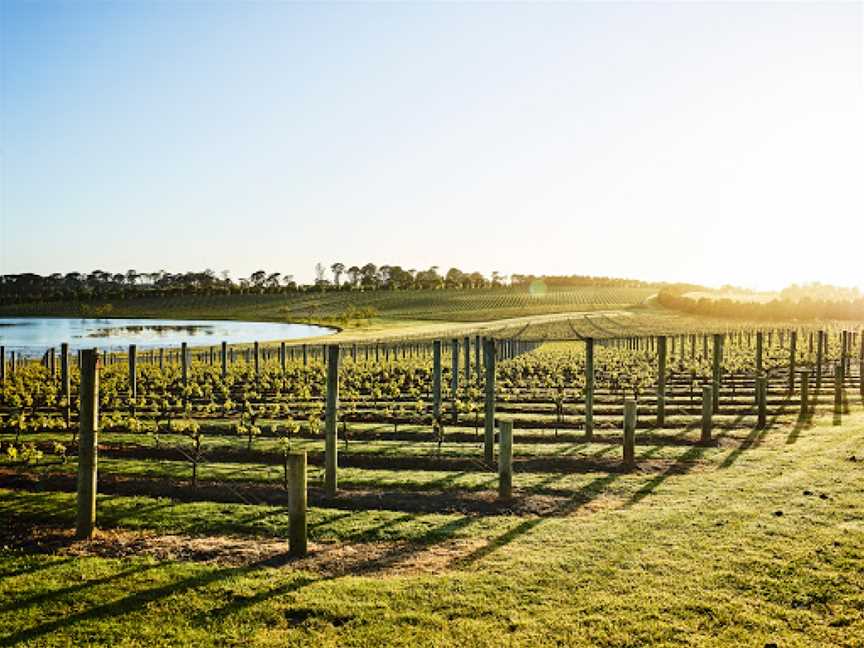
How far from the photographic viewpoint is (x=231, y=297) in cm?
14150

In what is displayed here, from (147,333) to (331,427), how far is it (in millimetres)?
84161

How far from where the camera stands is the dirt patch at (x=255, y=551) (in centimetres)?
866

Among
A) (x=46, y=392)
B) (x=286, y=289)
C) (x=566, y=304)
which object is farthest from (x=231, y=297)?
(x=46, y=392)

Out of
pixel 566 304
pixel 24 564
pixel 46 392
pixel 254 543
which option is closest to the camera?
pixel 24 564

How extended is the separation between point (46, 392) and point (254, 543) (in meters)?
18.7

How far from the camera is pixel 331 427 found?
12562 mm

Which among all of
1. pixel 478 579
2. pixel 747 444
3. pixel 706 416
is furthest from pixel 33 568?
pixel 747 444

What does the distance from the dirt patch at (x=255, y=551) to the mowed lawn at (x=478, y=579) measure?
41 mm

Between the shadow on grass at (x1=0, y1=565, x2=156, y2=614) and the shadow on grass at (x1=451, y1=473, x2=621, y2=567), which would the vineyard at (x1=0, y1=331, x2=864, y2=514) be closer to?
the shadow on grass at (x1=451, y1=473, x2=621, y2=567)

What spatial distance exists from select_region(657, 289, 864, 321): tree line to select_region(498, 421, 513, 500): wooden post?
79891 millimetres

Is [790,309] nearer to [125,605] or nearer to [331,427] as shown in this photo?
[331,427]

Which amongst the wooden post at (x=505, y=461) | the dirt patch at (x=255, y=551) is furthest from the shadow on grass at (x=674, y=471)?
the dirt patch at (x=255, y=551)

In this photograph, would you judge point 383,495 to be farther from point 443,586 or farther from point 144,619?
point 144,619

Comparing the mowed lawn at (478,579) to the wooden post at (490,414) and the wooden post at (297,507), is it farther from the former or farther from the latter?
the wooden post at (490,414)
